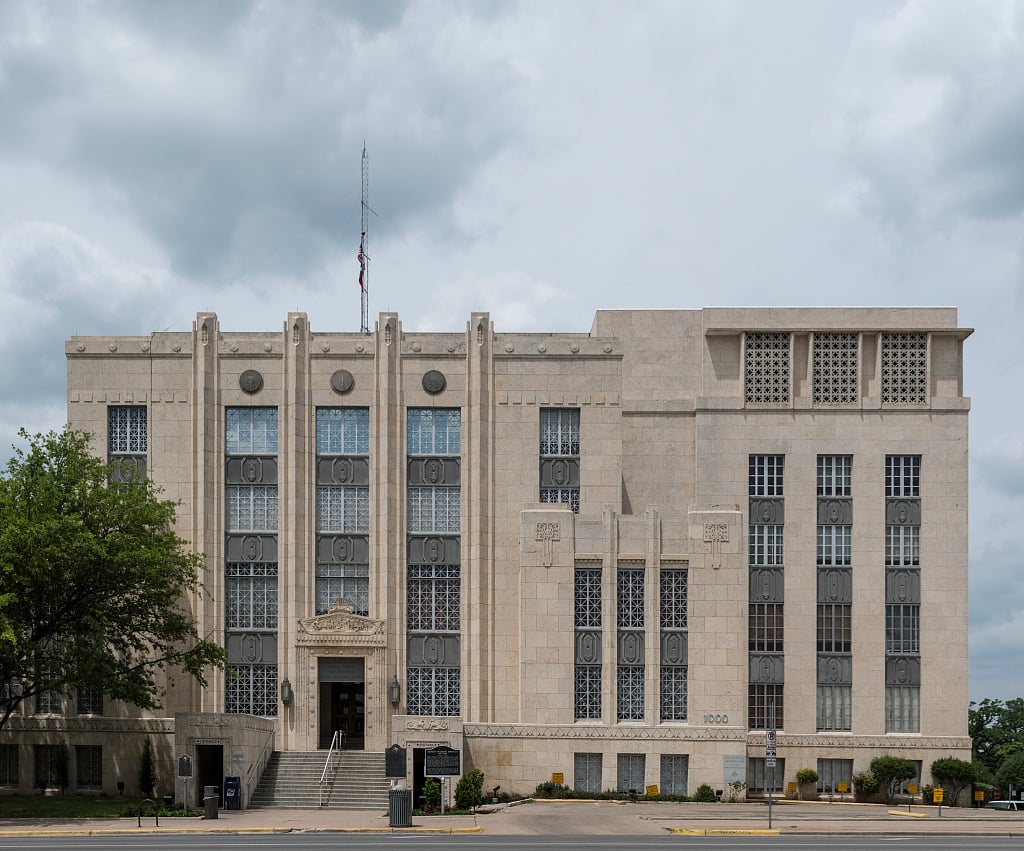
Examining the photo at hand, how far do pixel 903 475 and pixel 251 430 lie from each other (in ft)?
92.7

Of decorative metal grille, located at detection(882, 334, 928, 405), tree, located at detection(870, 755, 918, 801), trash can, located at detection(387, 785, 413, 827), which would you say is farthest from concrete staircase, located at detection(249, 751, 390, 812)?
decorative metal grille, located at detection(882, 334, 928, 405)

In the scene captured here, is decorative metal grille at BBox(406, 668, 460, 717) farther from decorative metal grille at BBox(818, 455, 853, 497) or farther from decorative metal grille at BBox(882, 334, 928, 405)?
decorative metal grille at BBox(882, 334, 928, 405)

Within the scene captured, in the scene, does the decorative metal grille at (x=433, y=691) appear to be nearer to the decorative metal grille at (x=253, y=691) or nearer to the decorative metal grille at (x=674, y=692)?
the decorative metal grille at (x=253, y=691)

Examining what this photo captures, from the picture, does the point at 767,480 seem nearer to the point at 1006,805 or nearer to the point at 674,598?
the point at 674,598

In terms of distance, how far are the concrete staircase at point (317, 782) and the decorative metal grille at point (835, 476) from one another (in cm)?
2199

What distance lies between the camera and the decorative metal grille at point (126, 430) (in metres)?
55.1

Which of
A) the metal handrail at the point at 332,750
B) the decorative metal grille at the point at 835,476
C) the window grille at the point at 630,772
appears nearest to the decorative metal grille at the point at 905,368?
the decorative metal grille at the point at 835,476

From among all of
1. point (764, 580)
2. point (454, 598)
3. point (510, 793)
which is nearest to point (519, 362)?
point (454, 598)

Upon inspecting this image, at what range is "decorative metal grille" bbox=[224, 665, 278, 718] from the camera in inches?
2119

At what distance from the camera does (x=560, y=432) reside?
55125 millimetres

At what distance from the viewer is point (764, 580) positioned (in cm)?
5509

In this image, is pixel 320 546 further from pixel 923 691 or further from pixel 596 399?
pixel 923 691

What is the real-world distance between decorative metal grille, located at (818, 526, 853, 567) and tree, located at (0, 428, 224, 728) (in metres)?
25.5

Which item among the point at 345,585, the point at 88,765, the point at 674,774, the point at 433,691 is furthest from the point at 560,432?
the point at 88,765
